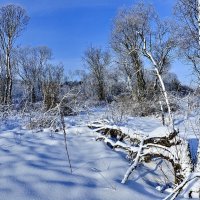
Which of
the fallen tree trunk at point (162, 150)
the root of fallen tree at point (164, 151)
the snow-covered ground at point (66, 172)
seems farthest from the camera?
the fallen tree trunk at point (162, 150)

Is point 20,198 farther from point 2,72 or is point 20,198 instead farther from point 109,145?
point 2,72

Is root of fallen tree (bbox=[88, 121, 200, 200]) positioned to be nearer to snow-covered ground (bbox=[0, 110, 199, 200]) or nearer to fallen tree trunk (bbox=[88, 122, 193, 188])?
fallen tree trunk (bbox=[88, 122, 193, 188])

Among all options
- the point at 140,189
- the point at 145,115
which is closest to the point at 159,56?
the point at 145,115

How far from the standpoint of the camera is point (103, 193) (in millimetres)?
3602

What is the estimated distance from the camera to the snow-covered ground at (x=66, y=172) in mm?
3418

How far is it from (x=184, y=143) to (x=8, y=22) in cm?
2259

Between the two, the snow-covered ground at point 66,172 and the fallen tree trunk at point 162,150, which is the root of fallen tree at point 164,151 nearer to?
the fallen tree trunk at point 162,150

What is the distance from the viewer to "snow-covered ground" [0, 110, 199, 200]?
342 cm

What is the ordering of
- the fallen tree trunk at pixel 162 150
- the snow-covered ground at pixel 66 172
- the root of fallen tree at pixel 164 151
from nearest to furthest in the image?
the snow-covered ground at pixel 66 172 < the root of fallen tree at pixel 164 151 < the fallen tree trunk at pixel 162 150

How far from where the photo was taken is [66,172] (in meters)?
4.01

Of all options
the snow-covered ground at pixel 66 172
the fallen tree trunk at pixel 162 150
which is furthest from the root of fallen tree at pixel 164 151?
the snow-covered ground at pixel 66 172

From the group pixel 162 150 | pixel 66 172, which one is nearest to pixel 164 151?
pixel 162 150

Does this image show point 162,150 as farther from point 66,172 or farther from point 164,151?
point 66,172

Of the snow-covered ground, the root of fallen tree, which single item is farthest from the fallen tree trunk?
the snow-covered ground
